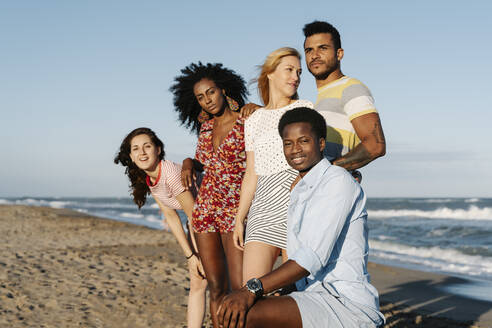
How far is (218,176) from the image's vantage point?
3.71 meters

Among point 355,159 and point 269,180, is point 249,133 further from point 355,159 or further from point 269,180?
point 355,159

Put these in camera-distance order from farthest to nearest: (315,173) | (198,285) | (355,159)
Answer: (198,285) < (355,159) < (315,173)

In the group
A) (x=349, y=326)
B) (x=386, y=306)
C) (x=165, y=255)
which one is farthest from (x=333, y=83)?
(x=165, y=255)

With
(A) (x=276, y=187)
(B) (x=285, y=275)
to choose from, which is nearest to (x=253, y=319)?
(B) (x=285, y=275)

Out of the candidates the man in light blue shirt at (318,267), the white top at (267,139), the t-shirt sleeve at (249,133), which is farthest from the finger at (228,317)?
the t-shirt sleeve at (249,133)

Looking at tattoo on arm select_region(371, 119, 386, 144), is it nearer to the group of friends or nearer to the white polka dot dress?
the group of friends

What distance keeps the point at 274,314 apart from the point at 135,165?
2662 millimetres

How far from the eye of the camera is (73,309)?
6.12 metres

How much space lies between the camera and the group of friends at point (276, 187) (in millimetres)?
2217

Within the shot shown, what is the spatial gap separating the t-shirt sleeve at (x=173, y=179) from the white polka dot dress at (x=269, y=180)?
3.44 ft

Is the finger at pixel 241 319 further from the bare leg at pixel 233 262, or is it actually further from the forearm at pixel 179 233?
the forearm at pixel 179 233

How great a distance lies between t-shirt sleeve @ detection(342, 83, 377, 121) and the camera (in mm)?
2807

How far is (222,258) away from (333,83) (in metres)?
1.66

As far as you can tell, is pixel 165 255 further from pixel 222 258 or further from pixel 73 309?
pixel 222 258
